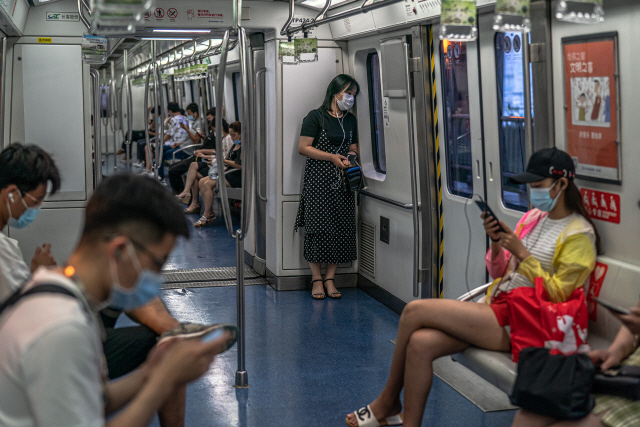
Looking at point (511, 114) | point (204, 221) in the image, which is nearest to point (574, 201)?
point (511, 114)

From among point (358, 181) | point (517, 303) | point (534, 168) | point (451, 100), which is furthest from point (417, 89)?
point (517, 303)

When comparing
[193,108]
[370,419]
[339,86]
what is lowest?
[370,419]

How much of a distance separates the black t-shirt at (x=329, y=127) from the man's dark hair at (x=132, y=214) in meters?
4.40

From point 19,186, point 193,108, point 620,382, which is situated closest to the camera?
point 620,382

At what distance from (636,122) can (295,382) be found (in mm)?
2346

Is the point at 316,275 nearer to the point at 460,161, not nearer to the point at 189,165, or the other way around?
the point at 460,161

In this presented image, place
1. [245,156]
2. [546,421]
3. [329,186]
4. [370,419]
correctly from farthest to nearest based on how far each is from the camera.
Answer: [329,186] → [245,156] → [370,419] → [546,421]

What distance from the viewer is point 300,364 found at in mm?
4598

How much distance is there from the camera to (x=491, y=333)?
3223 millimetres

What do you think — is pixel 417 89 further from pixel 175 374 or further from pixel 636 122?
pixel 175 374

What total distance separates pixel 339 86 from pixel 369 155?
68 cm

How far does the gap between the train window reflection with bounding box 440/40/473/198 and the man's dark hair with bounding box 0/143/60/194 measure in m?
2.67

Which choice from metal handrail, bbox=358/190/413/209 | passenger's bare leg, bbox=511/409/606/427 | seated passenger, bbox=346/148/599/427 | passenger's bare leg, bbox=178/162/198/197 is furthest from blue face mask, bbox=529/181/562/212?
passenger's bare leg, bbox=178/162/198/197

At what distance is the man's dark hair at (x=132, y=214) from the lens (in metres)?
1.56
